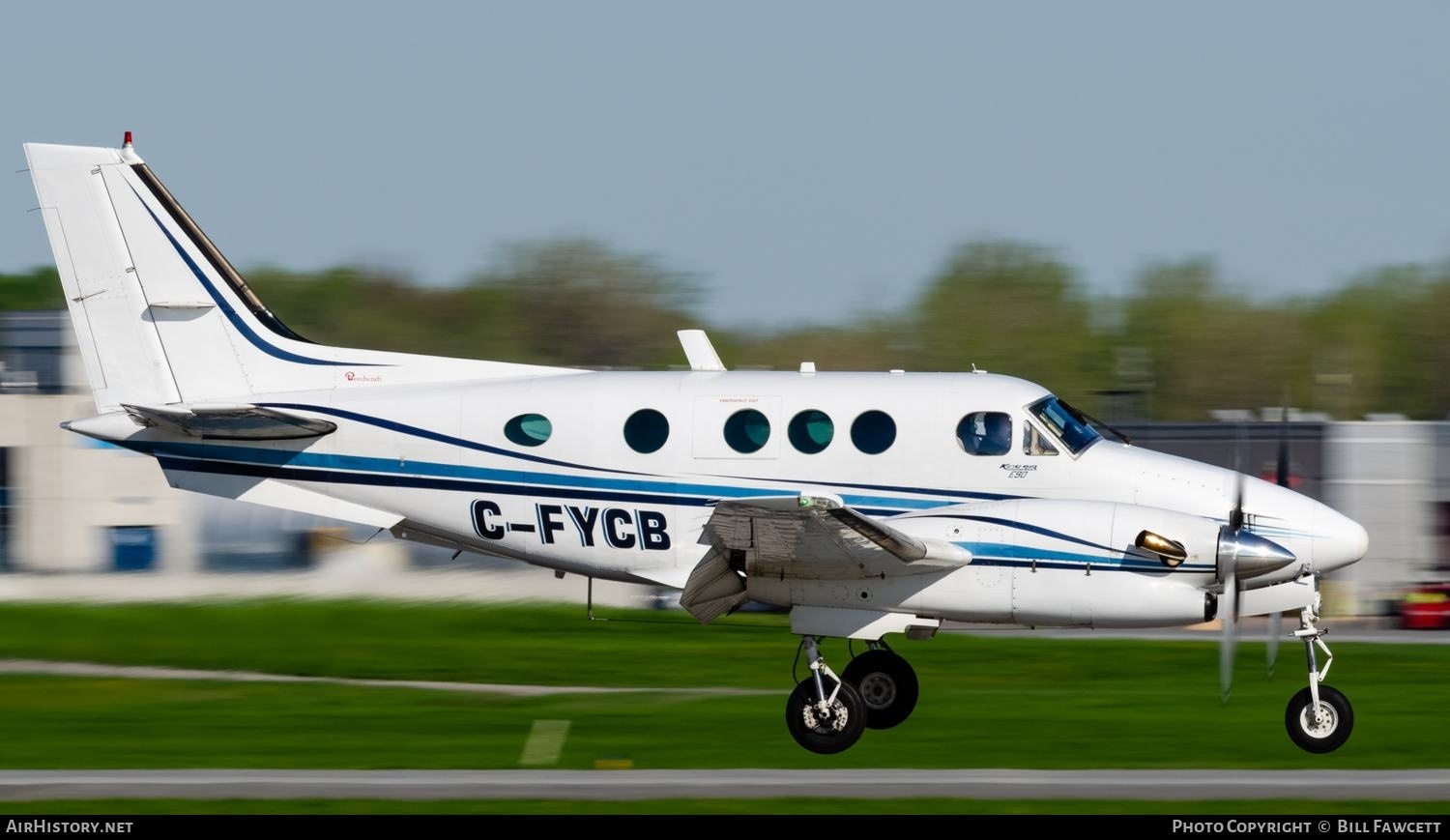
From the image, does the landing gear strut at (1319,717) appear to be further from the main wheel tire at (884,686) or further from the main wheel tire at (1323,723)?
the main wheel tire at (884,686)

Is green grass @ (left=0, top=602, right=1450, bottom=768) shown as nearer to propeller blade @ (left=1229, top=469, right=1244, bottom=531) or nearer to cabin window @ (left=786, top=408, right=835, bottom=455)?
cabin window @ (left=786, top=408, right=835, bottom=455)

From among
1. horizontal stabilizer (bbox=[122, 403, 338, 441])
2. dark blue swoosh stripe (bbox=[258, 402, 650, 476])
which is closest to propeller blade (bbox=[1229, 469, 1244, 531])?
dark blue swoosh stripe (bbox=[258, 402, 650, 476])

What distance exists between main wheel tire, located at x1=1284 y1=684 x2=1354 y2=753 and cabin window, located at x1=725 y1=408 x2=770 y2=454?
4.36 metres

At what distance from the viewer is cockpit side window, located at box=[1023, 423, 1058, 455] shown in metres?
12.1

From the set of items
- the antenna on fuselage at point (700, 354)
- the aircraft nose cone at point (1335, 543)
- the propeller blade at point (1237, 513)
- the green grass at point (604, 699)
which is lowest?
the green grass at point (604, 699)

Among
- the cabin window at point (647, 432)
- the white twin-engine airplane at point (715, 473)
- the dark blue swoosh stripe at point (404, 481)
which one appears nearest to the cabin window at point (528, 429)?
the white twin-engine airplane at point (715, 473)

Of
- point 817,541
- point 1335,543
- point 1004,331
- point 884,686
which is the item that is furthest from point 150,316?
point 1004,331

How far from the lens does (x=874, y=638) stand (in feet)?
39.3

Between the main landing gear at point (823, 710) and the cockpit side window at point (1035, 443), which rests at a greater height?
the cockpit side window at point (1035, 443)

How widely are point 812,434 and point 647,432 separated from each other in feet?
4.09

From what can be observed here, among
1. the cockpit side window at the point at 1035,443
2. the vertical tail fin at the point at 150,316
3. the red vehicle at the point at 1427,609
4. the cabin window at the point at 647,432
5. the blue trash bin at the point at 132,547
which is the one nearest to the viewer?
the cockpit side window at the point at 1035,443

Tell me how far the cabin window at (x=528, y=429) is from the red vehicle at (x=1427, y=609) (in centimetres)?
1580

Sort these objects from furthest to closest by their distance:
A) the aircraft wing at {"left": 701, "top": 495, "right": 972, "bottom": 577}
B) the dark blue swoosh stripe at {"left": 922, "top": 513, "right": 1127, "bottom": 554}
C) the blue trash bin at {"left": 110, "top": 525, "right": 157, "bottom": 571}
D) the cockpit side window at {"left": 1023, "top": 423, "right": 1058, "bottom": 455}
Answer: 1. the blue trash bin at {"left": 110, "top": 525, "right": 157, "bottom": 571}
2. the cockpit side window at {"left": 1023, "top": 423, "right": 1058, "bottom": 455}
3. the dark blue swoosh stripe at {"left": 922, "top": 513, "right": 1127, "bottom": 554}
4. the aircraft wing at {"left": 701, "top": 495, "right": 972, "bottom": 577}

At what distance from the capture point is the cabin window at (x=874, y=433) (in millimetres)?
12156
